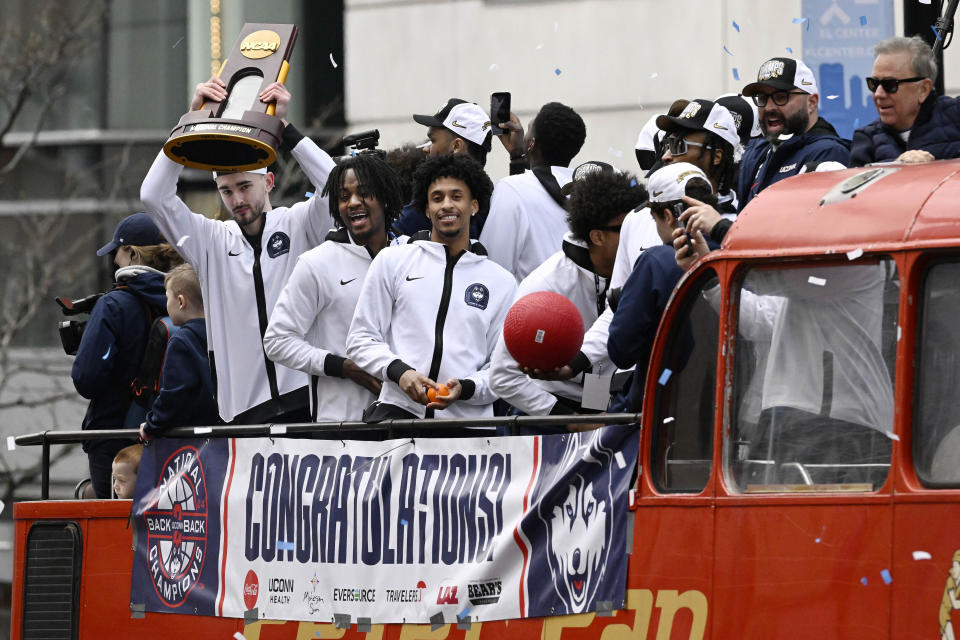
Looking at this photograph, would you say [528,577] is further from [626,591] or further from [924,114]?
[924,114]

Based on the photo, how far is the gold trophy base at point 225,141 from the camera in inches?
324

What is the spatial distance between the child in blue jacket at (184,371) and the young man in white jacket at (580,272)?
174 centimetres

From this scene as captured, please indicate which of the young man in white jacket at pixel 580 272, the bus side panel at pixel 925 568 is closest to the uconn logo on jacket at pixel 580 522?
the young man in white jacket at pixel 580 272

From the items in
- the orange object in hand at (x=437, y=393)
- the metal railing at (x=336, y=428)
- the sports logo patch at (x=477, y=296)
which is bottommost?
the metal railing at (x=336, y=428)

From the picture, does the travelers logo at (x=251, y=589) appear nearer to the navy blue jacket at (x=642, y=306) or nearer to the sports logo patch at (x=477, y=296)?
the sports logo patch at (x=477, y=296)

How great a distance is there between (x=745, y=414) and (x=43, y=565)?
166 inches

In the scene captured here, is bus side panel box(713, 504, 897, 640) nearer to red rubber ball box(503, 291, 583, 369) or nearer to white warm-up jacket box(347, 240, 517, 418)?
red rubber ball box(503, 291, 583, 369)

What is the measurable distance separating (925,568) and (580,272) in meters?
2.69

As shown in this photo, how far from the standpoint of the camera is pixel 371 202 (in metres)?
8.73

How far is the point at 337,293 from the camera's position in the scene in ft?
28.4

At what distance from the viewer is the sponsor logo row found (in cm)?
742

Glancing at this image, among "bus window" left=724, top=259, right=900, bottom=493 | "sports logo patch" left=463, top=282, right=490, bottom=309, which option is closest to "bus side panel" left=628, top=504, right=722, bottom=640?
"bus window" left=724, top=259, right=900, bottom=493

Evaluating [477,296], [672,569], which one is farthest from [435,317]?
[672,569]

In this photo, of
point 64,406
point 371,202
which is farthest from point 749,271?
point 64,406
